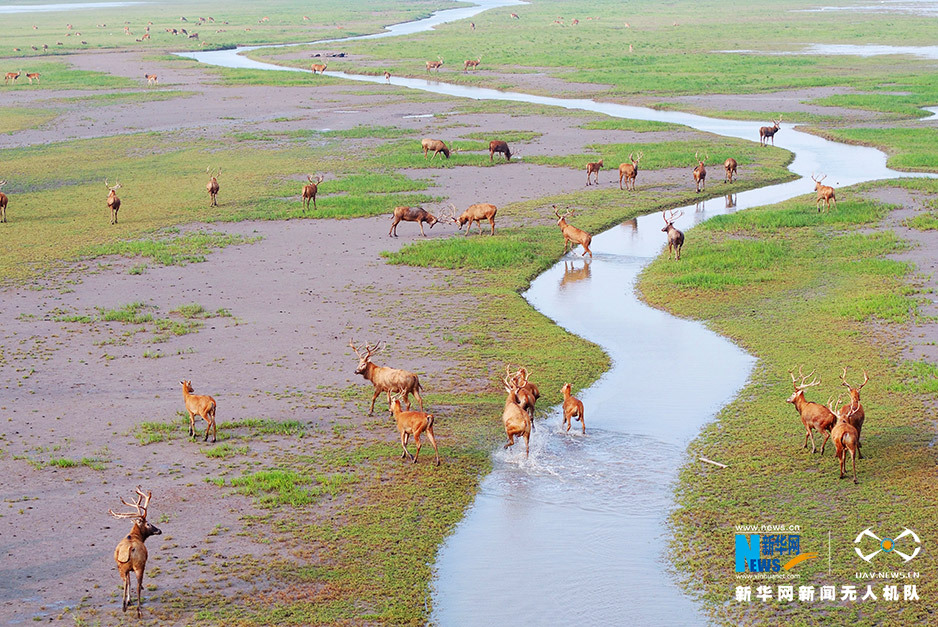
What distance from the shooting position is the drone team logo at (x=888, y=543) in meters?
12.9

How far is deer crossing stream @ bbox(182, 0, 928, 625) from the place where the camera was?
12.6 metres

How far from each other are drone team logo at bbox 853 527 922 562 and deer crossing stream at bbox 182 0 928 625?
7.69 ft

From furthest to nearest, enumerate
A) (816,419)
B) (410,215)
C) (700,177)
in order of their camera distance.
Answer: (700,177) → (410,215) → (816,419)

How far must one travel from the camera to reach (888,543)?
43.1 ft

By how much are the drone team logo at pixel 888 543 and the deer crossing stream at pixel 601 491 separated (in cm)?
234

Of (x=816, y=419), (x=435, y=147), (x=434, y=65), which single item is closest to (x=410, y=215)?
(x=435, y=147)

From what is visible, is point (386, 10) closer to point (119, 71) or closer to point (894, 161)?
point (119, 71)

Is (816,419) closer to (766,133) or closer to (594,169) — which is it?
(594,169)

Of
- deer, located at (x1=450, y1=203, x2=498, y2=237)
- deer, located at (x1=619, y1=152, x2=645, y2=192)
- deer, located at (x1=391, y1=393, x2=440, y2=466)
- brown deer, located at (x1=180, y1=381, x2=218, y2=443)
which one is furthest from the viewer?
deer, located at (x1=619, y1=152, x2=645, y2=192)

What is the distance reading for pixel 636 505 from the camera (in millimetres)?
14812

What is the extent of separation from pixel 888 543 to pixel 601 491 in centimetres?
386

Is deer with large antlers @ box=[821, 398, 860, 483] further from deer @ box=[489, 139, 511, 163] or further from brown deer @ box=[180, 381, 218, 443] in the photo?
deer @ box=[489, 139, 511, 163]

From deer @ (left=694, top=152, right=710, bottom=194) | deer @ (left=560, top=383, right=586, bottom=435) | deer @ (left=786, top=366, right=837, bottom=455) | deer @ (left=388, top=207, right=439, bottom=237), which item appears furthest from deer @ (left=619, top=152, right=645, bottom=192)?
deer @ (left=786, top=366, right=837, bottom=455)

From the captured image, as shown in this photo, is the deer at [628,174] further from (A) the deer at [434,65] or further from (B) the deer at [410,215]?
(A) the deer at [434,65]
